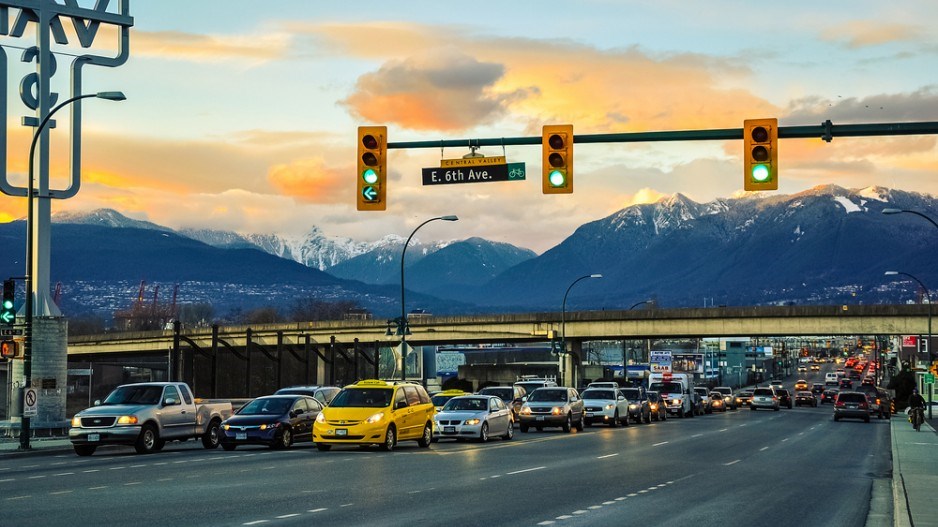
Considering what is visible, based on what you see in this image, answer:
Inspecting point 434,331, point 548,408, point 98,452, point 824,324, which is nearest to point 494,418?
point 548,408

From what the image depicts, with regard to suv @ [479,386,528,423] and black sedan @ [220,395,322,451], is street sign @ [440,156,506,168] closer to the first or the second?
black sedan @ [220,395,322,451]

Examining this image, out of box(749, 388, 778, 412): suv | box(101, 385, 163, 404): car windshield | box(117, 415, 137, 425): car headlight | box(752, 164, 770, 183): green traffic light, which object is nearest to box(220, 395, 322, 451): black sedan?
box(101, 385, 163, 404): car windshield

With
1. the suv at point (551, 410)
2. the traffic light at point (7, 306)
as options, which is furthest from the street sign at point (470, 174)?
the suv at point (551, 410)

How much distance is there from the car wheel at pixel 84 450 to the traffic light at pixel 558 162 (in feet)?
43.8

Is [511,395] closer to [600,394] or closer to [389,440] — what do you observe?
[600,394]

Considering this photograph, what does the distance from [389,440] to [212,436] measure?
17.8ft

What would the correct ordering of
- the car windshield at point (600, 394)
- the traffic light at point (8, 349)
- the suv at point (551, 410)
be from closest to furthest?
1. the traffic light at point (8, 349)
2. the suv at point (551, 410)
3. the car windshield at point (600, 394)

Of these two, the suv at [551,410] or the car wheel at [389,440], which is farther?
the suv at [551,410]

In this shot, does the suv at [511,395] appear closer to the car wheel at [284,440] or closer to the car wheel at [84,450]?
the car wheel at [284,440]

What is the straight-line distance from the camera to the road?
16781 millimetres

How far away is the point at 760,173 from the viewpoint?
25453mm

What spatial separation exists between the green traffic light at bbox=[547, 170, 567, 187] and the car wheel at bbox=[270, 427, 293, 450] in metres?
11.5

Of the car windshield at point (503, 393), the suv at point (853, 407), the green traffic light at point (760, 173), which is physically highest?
the green traffic light at point (760, 173)

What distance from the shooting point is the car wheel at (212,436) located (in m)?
34.2
